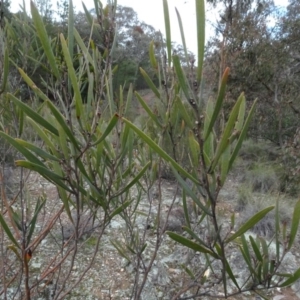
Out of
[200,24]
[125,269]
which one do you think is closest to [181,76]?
[200,24]

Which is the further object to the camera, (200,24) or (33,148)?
(33,148)

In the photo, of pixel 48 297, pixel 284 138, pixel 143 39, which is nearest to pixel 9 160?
pixel 48 297

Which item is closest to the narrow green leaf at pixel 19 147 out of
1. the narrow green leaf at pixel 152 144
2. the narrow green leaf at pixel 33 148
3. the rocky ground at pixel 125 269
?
the narrow green leaf at pixel 33 148

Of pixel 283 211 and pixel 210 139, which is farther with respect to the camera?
pixel 283 211

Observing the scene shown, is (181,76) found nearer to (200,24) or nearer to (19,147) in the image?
(200,24)

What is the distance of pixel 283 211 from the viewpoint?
318 cm

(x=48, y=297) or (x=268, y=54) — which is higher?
(x=268, y=54)

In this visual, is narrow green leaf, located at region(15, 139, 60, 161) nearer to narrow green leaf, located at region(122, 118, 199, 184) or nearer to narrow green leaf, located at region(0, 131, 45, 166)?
narrow green leaf, located at region(0, 131, 45, 166)

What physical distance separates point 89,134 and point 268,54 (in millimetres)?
5833

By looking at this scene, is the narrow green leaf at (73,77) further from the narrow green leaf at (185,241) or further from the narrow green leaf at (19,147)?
the narrow green leaf at (185,241)

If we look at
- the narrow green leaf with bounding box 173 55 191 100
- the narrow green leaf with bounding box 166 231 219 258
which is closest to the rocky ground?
the narrow green leaf with bounding box 166 231 219 258

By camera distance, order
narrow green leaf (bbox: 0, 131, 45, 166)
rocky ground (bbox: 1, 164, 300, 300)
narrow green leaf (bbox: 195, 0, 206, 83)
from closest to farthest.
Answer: narrow green leaf (bbox: 195, 0, 206, 83) → narrow green leaf (bbox: 0, 131, 45, 166) → rocky ground (bbox: 1, 164, 300, 300)

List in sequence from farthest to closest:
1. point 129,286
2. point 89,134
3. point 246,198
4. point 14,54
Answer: point 246,198
point 129,286
point 14,54
point 89,134

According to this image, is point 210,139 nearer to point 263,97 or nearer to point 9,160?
point 9,160
